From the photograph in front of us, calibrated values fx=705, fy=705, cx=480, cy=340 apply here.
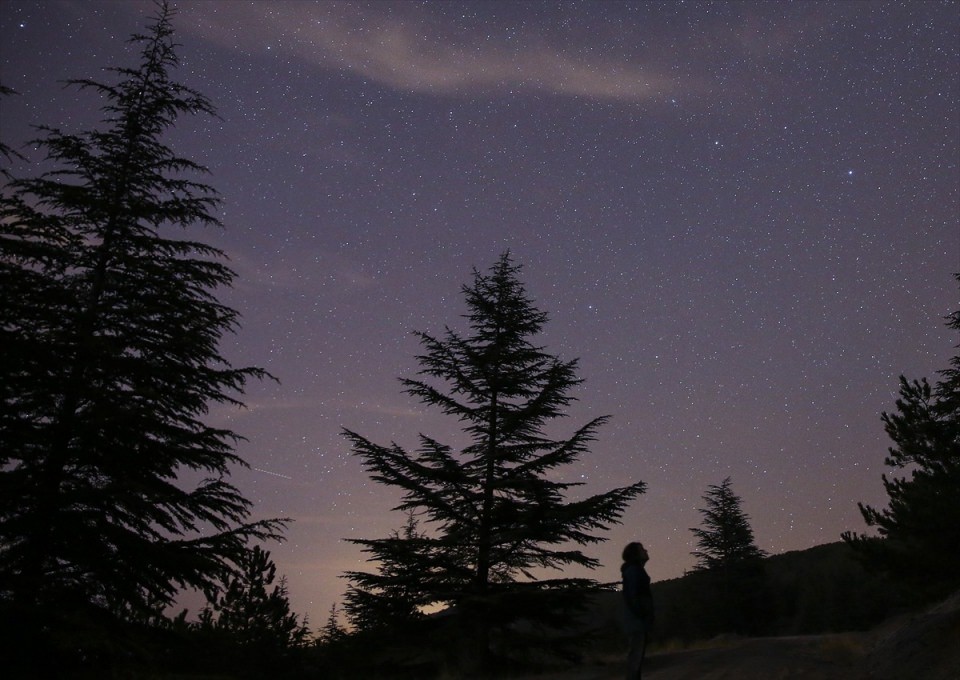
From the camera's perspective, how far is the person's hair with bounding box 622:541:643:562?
980 cm

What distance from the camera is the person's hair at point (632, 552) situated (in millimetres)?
9805

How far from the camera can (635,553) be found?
982 centimetres

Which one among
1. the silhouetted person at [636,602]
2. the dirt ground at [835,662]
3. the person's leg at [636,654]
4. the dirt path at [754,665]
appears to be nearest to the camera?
the silhouetted person at [636,602]

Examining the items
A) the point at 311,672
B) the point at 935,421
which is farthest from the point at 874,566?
the point at 311,672

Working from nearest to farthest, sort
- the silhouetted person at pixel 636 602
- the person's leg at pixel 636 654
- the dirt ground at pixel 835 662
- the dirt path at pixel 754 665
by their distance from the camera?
the silhouetted person at pixel 636 602
the person's leg at pixel 636 654
the dirt ground at pixel 835 662
the dirt path at pixel 754 665

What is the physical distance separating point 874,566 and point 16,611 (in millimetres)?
22780

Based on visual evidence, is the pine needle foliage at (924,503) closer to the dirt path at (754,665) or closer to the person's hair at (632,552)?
the dirt path at (754,665)

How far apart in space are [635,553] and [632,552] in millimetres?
57

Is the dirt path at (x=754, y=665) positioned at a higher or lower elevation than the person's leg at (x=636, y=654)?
lower

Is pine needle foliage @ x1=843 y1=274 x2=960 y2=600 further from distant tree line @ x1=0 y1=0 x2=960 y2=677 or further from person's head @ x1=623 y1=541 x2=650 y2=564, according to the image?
person's head @ x1=623 y1=541 x2=650 y2=564

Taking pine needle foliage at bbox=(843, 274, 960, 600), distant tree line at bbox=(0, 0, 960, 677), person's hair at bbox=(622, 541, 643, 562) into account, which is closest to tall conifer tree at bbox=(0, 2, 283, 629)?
distant tree line at bbox=(0, 0, 960, 677)

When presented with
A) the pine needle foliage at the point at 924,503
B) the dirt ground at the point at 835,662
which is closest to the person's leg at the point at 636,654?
the dirt ground at the point at 835,662

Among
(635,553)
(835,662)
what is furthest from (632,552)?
(835,662)

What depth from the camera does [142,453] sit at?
51.4 feet
